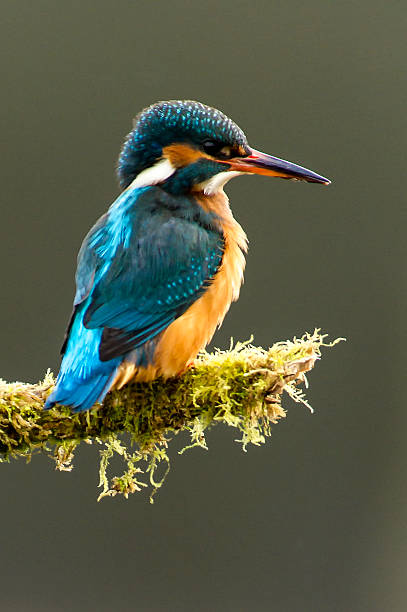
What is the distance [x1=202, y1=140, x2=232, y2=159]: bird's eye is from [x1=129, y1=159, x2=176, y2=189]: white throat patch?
0.10 meters

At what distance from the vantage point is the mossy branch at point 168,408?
164 cm

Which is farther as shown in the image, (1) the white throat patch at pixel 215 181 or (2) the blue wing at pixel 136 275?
(1) the white throat patch at pixel 215 181

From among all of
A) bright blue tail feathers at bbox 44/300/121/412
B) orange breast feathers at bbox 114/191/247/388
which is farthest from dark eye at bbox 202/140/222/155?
bright blue tail feathers at bbox 44/300/121/412

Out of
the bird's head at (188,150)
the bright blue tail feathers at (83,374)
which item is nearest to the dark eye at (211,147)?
the bird's head at (188,150)

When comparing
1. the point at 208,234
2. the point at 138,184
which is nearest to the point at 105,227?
the point at 138,184

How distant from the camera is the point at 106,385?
164 centimetres

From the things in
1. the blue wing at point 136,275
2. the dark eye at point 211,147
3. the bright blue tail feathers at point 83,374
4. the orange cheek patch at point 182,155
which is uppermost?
the dark eye at point 211,147

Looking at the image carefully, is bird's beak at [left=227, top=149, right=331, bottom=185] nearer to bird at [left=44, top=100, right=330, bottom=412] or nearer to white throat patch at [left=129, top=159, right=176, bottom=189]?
bird at [left=44, top=100, right=330, bottom=412]

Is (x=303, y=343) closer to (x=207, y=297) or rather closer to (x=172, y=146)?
(x=207, y=297)

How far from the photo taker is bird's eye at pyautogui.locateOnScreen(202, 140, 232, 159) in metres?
1.89

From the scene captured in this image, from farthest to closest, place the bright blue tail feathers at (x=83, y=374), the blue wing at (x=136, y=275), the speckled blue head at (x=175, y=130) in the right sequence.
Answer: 1. the speckled blue head at (x=175, y=130)
2. the blue wing at (x=136, y=275)
3. the bright blue tail feathers at (x=83, y=374)

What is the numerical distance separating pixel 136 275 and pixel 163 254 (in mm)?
85

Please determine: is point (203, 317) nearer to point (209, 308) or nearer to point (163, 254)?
point (209, 308)

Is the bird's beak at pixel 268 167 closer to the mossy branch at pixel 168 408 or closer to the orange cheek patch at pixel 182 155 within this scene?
the orange cheek patch at pixel 182 155
